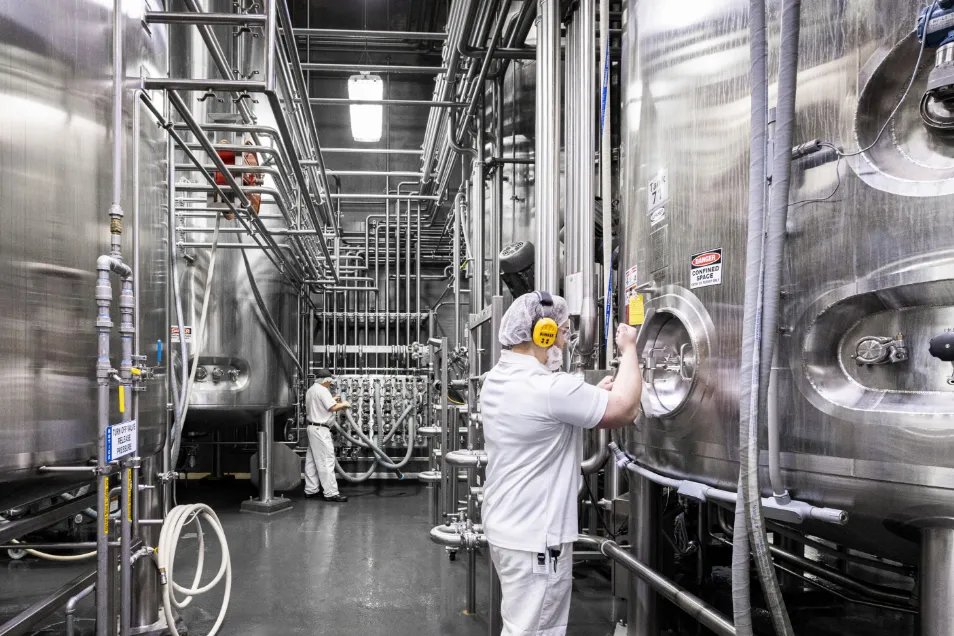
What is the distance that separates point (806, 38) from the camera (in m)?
1.48

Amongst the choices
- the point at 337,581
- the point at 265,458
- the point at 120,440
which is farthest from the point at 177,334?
the point at 120,440

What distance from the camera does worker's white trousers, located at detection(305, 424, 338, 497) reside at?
6.90 m

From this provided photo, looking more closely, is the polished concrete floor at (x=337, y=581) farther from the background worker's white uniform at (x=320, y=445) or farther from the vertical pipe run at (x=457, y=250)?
the vertical pipe run at (x=457, y=250)

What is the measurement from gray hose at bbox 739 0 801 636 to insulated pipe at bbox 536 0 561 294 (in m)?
1.30

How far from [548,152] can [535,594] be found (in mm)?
1616

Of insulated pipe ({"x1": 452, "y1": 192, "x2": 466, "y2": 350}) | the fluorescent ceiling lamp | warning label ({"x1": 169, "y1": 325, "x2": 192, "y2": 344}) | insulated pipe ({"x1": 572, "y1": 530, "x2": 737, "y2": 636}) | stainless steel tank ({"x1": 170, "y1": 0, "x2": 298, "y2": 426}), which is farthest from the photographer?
stainless steel tank ({"x1": 170, "y1": 0, "x2": 298, "y2": 426})

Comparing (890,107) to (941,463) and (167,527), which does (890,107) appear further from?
(167,527)

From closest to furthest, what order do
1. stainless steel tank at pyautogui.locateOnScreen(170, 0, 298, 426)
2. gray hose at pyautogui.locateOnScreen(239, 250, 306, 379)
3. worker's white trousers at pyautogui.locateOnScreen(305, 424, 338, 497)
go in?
stainless steel tank at pyautogui.locateOnScreen(170, 0, 298, 426) → gray hose at pyautogui.locateOnScreen(239, 250, 306, 379) → worker's white trousers at pyautogui.locateOnScreen(305, 424, 338, 497)

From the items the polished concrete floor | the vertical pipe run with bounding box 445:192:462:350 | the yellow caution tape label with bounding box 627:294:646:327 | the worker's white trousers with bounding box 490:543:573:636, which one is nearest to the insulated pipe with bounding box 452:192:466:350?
the vertical pipe run with bounding box 445:192:462:350

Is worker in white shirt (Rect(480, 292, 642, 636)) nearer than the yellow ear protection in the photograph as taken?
Yes

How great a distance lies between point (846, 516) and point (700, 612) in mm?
544

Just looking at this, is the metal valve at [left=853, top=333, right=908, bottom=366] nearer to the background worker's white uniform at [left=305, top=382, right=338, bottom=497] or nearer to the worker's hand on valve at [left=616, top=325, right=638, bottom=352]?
the worker's hand on valve at [left=616, top=325, right=638, bottom=352]

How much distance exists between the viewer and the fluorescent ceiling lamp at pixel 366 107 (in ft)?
15.9

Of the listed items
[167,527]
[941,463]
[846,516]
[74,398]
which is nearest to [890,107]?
[941,463]
